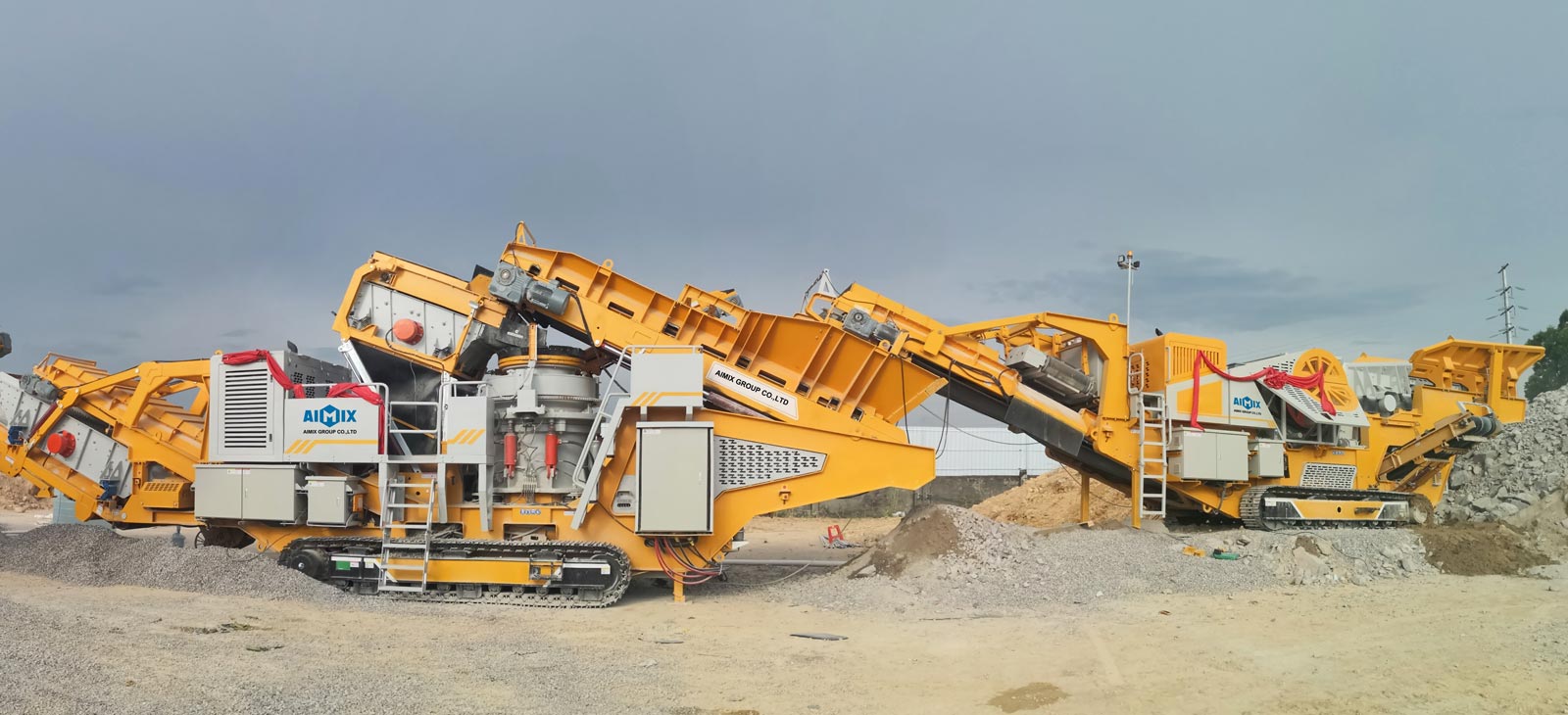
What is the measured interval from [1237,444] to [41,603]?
13741 mm

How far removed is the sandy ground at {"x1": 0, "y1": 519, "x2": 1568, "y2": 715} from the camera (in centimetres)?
598

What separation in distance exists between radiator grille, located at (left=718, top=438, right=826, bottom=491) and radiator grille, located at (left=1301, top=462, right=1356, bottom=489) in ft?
24.9

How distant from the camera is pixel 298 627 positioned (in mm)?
8172

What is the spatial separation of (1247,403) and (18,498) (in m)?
34.3

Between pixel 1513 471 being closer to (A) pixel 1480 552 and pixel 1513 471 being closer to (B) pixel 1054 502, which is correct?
(A) pixel 1480 552

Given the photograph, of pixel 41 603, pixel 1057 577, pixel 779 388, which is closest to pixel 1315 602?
pixel 1057 577

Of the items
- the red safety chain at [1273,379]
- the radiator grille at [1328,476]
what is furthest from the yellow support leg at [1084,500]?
the radiator grille at [1328,476]

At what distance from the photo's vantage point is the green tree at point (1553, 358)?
30266 millimetres

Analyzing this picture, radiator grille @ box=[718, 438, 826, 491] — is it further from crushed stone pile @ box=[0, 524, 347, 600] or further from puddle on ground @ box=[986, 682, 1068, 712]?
crushed stone pile @ box=[0, 524, 347, 600]

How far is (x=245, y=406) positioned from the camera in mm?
10898

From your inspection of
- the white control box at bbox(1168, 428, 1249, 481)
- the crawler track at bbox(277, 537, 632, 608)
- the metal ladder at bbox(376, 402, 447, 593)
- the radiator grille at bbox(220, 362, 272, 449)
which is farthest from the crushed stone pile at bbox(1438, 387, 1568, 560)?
the radiator grille at bbox(220, 362, 272, 449)

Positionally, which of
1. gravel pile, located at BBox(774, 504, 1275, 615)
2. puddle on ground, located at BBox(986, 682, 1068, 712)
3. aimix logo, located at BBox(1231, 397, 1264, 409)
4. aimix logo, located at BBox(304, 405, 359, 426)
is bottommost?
puddle on ground, located at BBox(986, 682, 1068, 712)

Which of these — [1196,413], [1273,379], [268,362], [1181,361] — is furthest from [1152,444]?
[268,362]

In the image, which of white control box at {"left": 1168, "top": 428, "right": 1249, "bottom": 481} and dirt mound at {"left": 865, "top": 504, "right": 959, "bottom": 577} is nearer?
dirt mound at {"left": 865, "top": 504, "right": 959, "bottom": 577}
